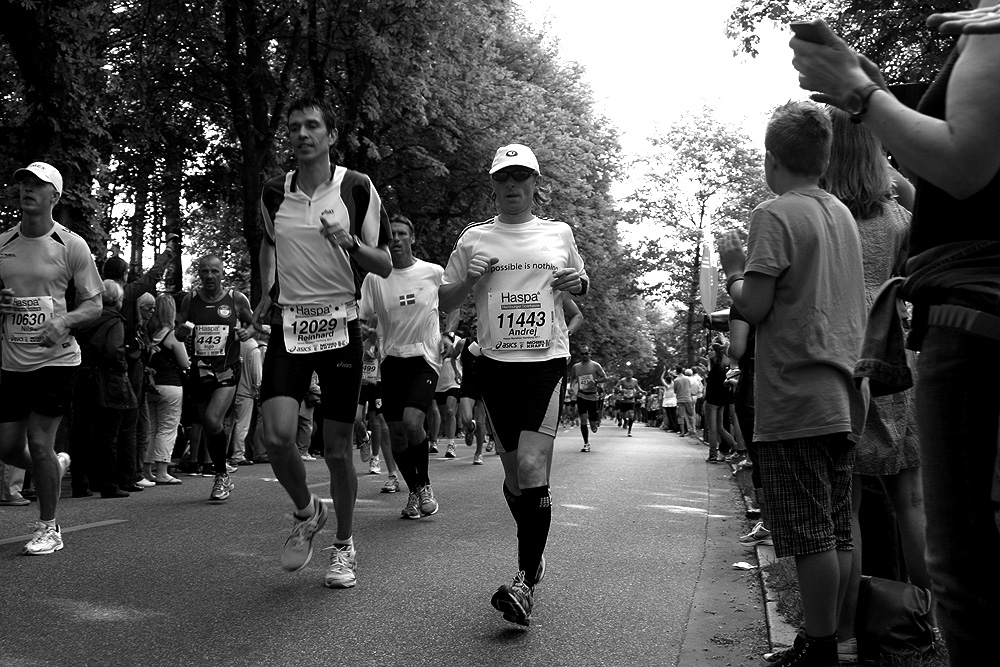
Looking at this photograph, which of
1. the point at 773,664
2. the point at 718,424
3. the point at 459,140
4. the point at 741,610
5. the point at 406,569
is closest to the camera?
the point at 773,664

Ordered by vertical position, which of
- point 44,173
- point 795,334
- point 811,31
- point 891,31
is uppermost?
point 891,31

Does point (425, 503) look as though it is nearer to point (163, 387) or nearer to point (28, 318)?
point (28, 318)

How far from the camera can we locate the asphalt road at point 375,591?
468 centimetres

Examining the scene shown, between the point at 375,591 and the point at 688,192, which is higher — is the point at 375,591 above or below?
below

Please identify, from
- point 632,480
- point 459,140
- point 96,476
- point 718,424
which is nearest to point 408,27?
point 459,140

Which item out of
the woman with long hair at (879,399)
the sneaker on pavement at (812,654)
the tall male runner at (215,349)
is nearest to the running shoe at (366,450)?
the tall male runner at (215,349)

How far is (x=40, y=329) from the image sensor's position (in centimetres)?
705

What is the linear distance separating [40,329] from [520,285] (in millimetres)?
3318

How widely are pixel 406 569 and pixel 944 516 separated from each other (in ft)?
14.8

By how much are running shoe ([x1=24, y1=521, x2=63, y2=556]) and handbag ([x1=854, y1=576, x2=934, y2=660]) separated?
16.0 ft

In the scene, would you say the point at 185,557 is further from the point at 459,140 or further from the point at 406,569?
the point at 459,140

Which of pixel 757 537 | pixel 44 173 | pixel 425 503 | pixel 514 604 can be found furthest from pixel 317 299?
pixel 757 537

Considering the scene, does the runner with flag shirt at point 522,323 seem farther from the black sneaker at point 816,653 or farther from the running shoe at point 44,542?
the running shoe at point 44,542

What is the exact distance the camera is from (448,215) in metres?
27.5
